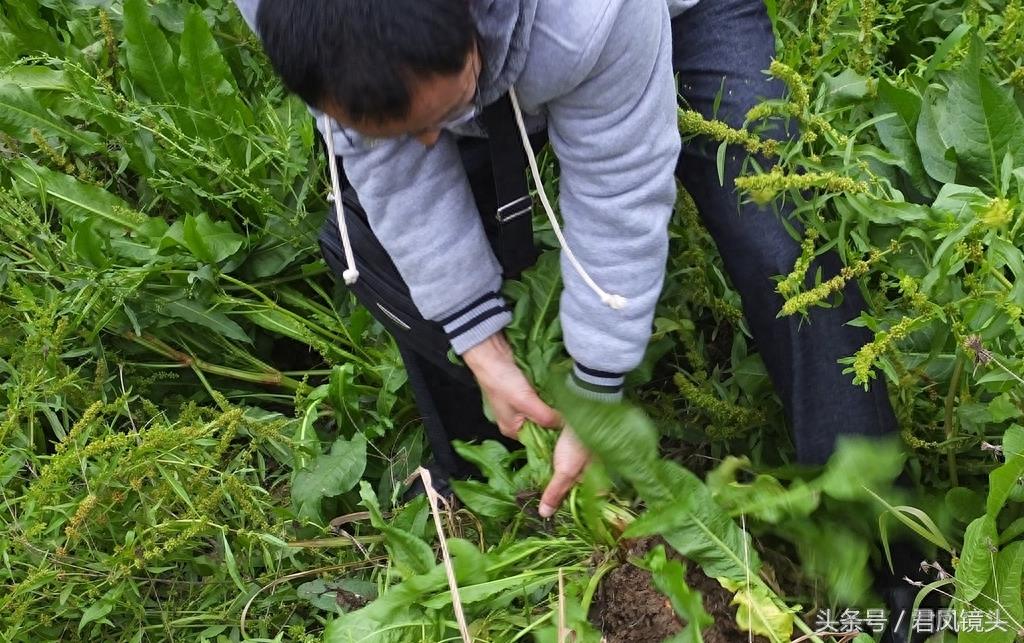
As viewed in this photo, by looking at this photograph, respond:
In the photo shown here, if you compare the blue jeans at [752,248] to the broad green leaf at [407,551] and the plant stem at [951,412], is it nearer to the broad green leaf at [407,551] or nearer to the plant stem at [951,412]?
the plant stem at [951,412]

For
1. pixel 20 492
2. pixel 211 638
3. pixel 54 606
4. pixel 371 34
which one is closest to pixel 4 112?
pixel 20 492

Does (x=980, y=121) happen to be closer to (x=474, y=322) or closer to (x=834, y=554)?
(x=834, y=554)

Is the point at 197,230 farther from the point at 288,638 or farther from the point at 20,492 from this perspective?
the point at 288,638

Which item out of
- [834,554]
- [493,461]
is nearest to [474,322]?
[493,461]

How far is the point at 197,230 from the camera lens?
166 centimetres

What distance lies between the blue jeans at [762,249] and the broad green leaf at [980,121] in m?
0.23

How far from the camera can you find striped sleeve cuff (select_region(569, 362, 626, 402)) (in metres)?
1.20

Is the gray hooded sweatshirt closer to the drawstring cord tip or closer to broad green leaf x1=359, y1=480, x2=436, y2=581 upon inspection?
the drawstring cord tip

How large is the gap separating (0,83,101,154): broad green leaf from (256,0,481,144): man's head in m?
1.19

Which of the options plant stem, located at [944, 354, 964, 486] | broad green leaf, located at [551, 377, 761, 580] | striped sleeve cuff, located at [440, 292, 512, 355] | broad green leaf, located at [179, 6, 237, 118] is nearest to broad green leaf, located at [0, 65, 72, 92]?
broad green leaf, located at [179, 6, 237, 118]

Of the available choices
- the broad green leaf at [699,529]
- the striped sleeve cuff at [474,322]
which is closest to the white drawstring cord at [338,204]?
the striped sleeve cuff at [474,322]

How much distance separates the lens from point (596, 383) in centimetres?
120

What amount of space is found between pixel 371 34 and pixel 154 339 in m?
1.13

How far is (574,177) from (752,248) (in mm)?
247
